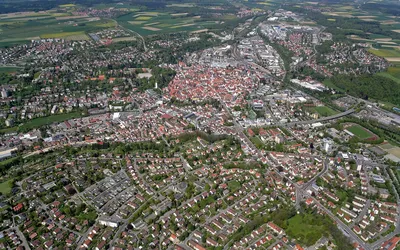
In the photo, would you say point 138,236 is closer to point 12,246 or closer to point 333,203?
point 12,246

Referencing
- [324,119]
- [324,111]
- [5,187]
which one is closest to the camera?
[5,187]

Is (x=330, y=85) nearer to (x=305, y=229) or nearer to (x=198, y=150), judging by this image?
Answer: (x=198, y=150)

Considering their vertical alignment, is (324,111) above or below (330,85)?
below

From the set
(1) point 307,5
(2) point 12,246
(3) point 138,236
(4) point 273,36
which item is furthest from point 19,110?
(1) point 307,5

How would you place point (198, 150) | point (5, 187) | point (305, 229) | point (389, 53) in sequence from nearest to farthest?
point (305, 229) < point (5, 187) < point (198, 150) < point (389, 53)

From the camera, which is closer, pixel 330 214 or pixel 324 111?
pixel 330 214

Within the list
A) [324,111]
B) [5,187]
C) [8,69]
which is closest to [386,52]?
[324,111]

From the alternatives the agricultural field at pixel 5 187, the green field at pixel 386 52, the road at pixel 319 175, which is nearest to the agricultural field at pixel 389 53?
the green field at pixel 386 52

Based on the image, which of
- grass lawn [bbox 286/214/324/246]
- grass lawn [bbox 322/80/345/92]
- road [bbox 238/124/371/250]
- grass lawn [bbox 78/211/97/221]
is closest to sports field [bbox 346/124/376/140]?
road [bbox 238/124/371/250]
